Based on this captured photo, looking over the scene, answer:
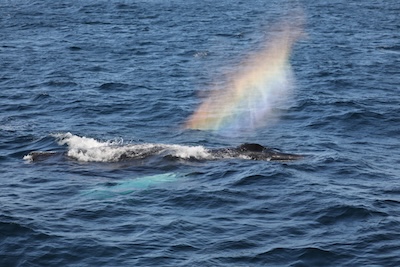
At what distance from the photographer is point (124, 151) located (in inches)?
1320

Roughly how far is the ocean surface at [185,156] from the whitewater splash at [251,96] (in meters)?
0.74

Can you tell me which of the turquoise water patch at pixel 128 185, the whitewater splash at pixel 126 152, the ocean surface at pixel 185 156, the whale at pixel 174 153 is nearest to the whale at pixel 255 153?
the whale at pixel 174 153

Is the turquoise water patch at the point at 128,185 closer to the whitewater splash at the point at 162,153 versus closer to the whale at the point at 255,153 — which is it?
the whitewater splash at the point at 162,153

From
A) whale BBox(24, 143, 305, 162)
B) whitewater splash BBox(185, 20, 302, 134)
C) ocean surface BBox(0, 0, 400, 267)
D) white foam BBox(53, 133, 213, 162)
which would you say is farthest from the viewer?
whitewater splash BBox(185, 20, 302, 134)

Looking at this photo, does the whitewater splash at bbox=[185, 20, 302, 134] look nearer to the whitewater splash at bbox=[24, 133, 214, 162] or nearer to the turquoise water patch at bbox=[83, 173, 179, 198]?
the whitewater splash at bbox=[24, 133, 214, 162]

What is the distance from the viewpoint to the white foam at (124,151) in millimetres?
33031

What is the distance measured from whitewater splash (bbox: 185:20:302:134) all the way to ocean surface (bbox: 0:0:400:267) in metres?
0.74

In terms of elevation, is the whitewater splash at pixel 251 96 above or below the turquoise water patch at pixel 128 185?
below

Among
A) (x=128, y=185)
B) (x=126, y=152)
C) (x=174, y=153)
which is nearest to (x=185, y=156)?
(x=174, y=153)

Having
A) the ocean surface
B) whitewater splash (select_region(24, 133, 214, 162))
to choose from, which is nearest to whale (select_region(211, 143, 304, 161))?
the ocean surface

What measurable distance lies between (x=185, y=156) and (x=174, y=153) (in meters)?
0.52

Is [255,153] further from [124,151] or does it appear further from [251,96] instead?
[251,96]

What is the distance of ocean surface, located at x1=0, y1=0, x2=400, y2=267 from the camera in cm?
2395

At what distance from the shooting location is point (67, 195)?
93.4 feet
